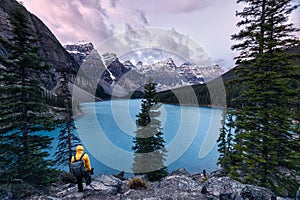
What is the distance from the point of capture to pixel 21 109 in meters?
8.75

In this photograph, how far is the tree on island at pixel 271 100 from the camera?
7.59 meters

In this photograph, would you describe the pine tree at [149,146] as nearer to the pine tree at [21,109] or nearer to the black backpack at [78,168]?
the pine tree at [21,109]

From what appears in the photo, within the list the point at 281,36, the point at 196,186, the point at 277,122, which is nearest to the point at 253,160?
the point at 277,122

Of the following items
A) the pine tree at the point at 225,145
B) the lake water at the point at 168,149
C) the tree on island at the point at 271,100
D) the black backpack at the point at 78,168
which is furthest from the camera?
the lake water at the point at 168,149

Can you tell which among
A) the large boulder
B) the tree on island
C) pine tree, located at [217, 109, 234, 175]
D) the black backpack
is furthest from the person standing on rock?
pine tree, located at [217, 109, 234, 175]

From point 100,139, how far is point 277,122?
3685cm

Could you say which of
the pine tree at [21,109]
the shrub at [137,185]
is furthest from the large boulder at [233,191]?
the pine tree at [21,109]

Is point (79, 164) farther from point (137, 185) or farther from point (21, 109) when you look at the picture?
point (21, 109)

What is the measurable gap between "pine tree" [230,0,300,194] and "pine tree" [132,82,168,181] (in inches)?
307

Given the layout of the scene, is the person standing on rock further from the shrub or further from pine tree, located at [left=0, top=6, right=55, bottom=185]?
pine tree, located at [left=0, top=6, right=55, bottom=185]

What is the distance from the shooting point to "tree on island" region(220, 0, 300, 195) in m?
7.59

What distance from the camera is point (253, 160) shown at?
8109mm

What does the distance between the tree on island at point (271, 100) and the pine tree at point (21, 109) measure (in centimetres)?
1167

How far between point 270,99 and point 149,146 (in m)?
10.7
